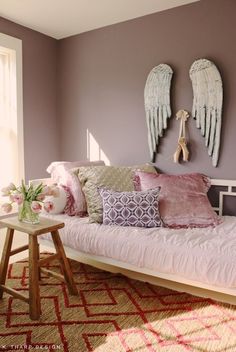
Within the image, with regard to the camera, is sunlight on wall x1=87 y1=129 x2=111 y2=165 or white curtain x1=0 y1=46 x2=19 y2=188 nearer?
white curtain x1=0 y1=46 x2=19 y2=188

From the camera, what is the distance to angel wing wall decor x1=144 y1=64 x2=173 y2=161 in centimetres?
287

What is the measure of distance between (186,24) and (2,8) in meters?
1.65

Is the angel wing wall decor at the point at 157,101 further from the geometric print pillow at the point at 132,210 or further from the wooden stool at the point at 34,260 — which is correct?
the wooden stool at the point at 34,260

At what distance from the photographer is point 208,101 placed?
2676mm

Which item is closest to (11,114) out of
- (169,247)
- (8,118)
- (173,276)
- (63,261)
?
(8,118)

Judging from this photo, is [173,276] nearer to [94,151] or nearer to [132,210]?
[132,210]

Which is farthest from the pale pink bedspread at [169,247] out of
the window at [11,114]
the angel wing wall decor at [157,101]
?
the window at [11,114]

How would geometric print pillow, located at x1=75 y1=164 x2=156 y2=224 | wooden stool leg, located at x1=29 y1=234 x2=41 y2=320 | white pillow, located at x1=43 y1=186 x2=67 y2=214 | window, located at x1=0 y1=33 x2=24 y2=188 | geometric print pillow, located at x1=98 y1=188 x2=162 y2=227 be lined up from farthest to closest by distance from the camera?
window, located at x1=0 y1=33 x2=24 y2=188
white pillow, located at x1=43 y1=186 x2=67 y2=214
geometric print pillow, located at x1=75 y1=164 x2=156 y2=224
geometric print pillow, located at x1=98 y1=188 x2=162 y2=227
wooden stool leg, located at x1=29 y1=234 x2=41 y2=320

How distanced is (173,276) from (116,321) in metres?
0.46

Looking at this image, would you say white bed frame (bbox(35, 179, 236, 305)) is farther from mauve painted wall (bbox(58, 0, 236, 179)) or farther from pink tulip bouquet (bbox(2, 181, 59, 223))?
pink tulip bouquet (bbox(2, 181, 59, 223))

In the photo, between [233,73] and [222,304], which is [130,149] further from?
[222,304]

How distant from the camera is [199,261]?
1.86 metres

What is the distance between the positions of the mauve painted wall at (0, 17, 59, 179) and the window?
7 centimetres

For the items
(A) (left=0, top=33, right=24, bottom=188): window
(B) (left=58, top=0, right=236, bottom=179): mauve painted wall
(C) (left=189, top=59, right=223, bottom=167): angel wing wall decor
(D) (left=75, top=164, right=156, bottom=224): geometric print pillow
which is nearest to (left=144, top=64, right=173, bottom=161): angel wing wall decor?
(B) (left=58, top=0, right=236, bottom=179): mauve painted wall
